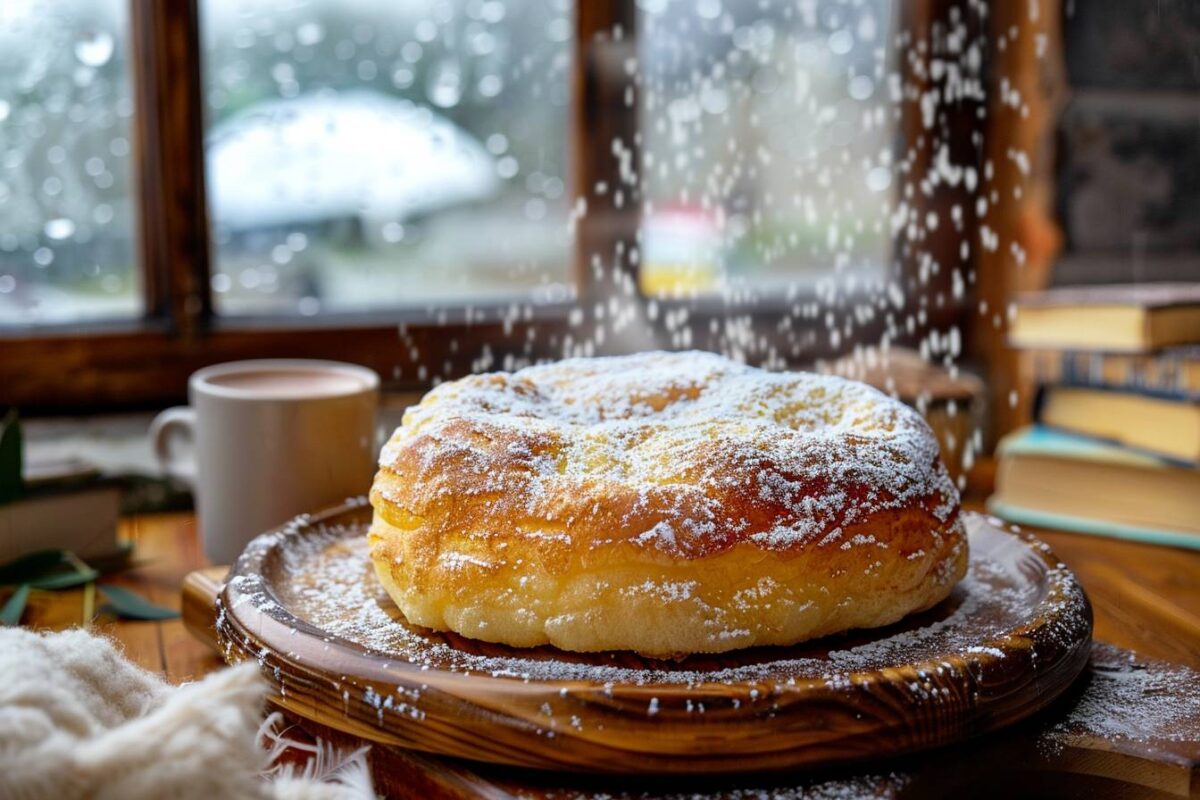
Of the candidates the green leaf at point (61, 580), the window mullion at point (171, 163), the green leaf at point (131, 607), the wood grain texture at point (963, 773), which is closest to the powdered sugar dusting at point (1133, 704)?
the wood grain texture at point (963, 773)

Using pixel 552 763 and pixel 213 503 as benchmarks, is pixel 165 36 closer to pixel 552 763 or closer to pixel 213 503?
pixel 213 503

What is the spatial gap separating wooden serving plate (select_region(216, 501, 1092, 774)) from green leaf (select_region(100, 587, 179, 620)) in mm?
280

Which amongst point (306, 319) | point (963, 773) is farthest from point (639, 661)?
point (306, 319)

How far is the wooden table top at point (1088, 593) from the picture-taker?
92 cm

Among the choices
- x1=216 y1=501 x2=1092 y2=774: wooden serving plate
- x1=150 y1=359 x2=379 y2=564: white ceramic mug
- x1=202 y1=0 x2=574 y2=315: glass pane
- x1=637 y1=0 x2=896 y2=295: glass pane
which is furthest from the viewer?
x1=637 y1=0 x2=896 y2=295: glass pane

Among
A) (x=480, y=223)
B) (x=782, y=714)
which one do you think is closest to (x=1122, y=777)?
(x=782, y=714)

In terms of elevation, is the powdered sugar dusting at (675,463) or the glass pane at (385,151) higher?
the glass pane at (385,151)

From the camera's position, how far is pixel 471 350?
1728 millimetres

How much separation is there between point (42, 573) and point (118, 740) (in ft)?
2.22

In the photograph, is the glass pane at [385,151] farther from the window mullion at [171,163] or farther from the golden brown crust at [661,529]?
the golden brown crust at [661,529]

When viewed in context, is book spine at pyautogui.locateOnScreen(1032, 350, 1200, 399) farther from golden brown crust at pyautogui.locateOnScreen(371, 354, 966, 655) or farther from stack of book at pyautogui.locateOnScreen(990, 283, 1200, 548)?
golden brown crust at pyautogui.locateOnScreen(371, 354, 966, 655)

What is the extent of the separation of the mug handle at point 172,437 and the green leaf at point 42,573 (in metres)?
0.17

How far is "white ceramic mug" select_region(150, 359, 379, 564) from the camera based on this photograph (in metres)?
1.04

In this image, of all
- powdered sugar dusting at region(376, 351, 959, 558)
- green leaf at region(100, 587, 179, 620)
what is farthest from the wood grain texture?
green leaf at region(100, 587, 179, 620)
